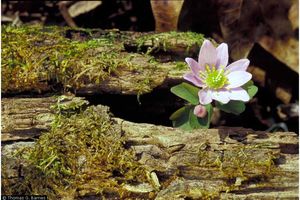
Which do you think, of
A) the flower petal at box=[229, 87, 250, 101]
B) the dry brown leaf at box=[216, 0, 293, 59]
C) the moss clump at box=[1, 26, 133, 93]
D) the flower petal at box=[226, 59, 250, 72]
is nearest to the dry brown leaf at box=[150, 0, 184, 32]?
the dry brown leaf at box=[216, 0, 293, 59]

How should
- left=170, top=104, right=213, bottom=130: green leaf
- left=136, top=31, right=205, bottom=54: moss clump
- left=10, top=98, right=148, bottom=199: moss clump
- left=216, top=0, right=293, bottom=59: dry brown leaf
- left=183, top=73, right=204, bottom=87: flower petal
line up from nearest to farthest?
1. left=10, top=98, right=148, bottom=199: moss clump
2. left=183, top=73, right=204, bottom=87: flower petal
3. left=170, top=104, right=213, bottom=130: green leaf
4. left=136, top=31, right=205, bottom=54: moss clump
5. left=216, top=0, right=293, bottom=59: dry brown leaf

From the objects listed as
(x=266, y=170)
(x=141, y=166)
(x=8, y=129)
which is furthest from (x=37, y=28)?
(x=266, y=170)

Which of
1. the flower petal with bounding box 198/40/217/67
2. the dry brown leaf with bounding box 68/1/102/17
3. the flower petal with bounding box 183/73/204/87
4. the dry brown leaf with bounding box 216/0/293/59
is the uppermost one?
the dry brown leaf with bounding box 68/1/102/17

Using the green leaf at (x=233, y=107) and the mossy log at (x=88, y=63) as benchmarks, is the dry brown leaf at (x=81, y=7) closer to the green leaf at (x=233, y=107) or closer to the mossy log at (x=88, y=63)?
the mossy log at (x=88, y=63)

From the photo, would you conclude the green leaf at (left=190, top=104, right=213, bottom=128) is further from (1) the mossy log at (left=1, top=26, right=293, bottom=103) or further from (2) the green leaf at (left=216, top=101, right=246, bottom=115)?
(1) the mossy log at (left=1, top=26, right=293, bottom=103)

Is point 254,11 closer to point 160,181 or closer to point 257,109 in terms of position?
point 257,109

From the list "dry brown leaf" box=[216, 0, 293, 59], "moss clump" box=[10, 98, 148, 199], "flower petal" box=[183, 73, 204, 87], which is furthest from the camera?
"dry brown leaf" box=[216, 0, 293, 59]

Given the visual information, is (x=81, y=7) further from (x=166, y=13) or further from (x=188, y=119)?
(x=188, y=119)
